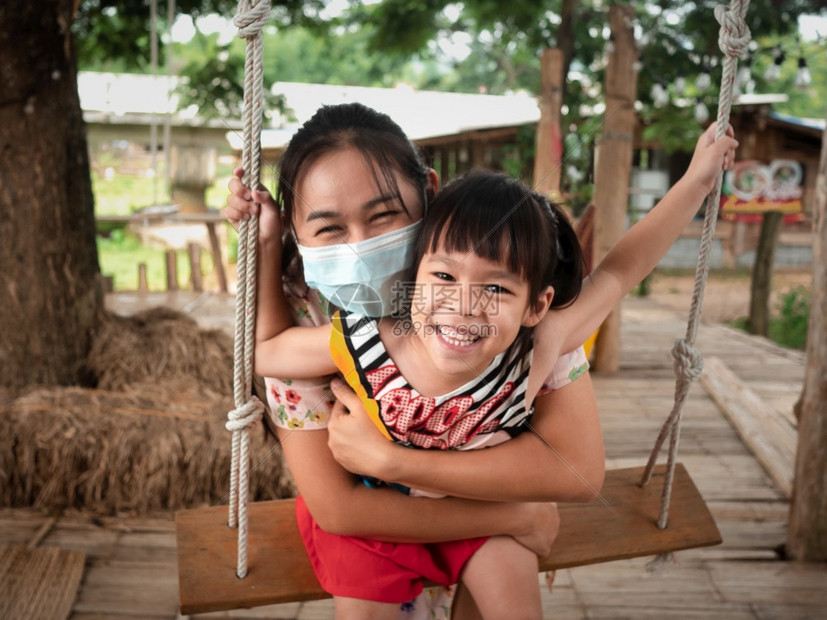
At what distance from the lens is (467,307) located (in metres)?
0.93

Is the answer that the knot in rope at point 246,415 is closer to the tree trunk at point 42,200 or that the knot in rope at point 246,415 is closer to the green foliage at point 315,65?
the tree trunk at point 42,200

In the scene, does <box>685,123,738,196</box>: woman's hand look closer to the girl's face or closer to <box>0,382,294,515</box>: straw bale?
the girl's face

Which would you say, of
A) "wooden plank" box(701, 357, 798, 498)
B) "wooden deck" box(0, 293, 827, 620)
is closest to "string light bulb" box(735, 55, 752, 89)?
"wooden plank" box(701, 357, 798, 498)

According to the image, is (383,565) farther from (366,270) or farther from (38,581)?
(38,581)

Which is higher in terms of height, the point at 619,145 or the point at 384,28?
the point at 384,28

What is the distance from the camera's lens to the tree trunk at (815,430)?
1919 millimetres

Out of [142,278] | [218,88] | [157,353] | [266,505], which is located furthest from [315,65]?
[266,505]

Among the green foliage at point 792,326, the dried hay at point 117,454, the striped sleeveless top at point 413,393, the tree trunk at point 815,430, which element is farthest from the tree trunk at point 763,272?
the striped sleeveless top at point 413,393

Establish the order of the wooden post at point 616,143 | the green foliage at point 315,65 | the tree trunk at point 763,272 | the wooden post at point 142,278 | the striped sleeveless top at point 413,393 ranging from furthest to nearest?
the green foliage at point 315,65 < the tree trunk at point 763,272 < the wooden post at point 142,278 < the wooden post at point 616,143 < the striped sleeveless top at point 413,393

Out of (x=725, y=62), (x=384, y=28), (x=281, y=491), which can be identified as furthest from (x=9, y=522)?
(x=384, y=28)

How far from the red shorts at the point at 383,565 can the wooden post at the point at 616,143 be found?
276 cm

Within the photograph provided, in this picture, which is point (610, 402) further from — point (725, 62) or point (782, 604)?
point (725, 62)

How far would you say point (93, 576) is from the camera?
1.89 meters

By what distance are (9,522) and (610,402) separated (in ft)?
8.13
